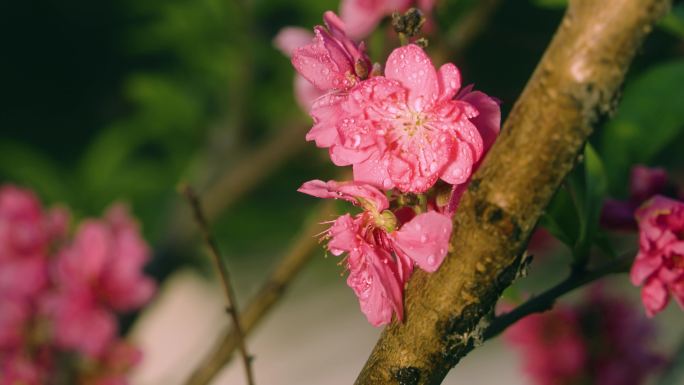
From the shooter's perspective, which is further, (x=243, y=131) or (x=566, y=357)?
(x=243, y=131)

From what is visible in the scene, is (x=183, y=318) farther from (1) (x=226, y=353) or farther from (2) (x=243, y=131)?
(1) (x=226, y=353)

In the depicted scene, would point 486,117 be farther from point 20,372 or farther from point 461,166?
point 20,372

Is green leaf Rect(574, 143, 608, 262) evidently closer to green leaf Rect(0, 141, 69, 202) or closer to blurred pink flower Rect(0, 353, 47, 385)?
blurred pink flower Rect(0, 353, 47, 385)

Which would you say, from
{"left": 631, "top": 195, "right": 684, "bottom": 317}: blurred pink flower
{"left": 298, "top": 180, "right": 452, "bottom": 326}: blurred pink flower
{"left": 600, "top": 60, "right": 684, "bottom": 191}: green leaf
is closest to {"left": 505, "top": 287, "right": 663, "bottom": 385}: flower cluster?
{"left": 600, "top": 60, "right": 684, "bottom": 191}: green leaf

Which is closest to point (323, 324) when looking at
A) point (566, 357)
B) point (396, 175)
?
point (566, 357)

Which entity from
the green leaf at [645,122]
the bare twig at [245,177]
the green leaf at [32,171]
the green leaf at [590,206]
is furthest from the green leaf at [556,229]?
the green leaf at [32,171]

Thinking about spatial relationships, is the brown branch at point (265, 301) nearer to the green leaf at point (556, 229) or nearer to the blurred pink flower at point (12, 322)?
the green leaf at point (556, 229)

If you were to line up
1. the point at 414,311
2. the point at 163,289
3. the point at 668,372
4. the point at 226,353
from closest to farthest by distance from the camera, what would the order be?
the point at 414,311
the point at 226,353
the point at 668,372
the point at 163,289
